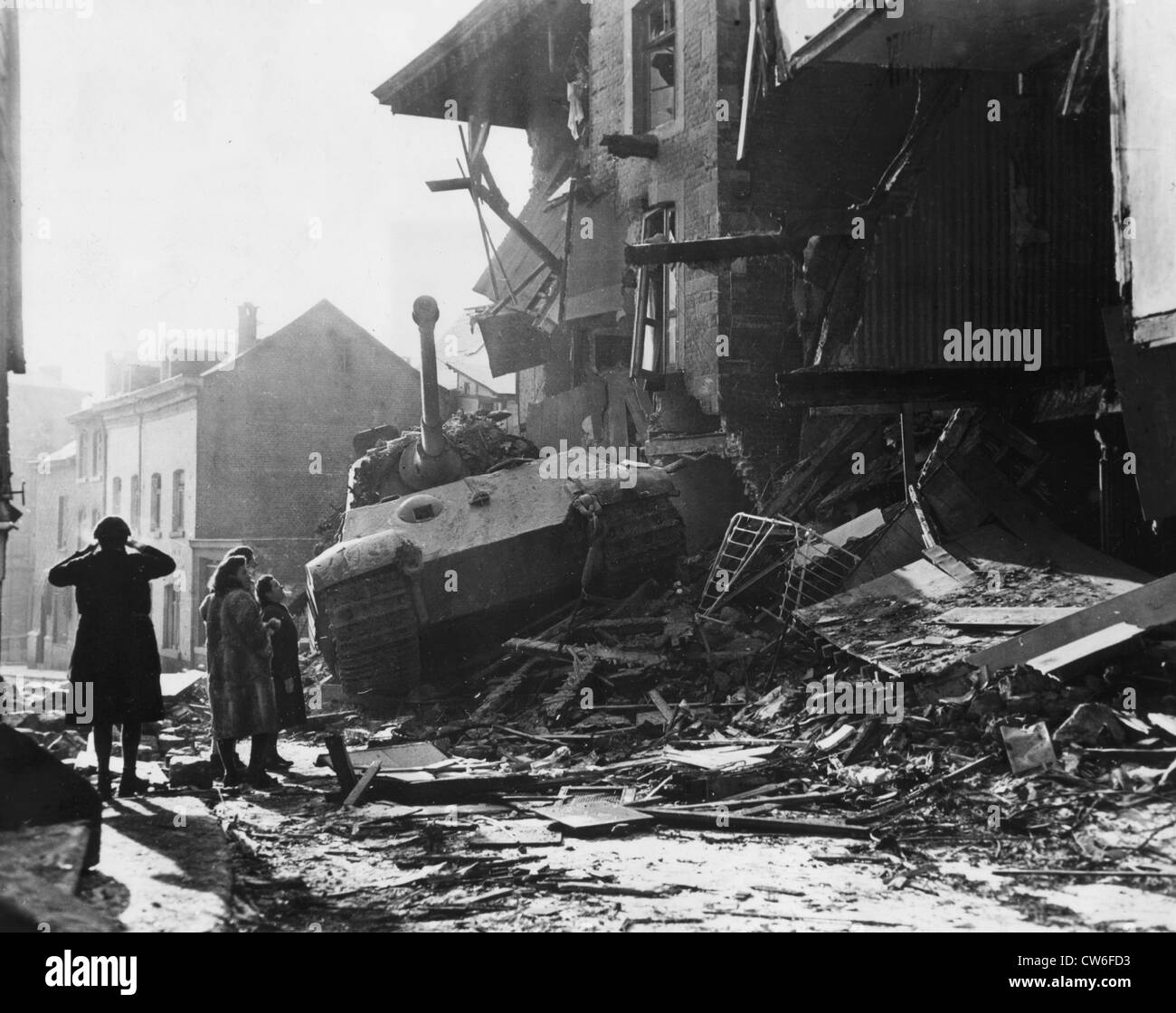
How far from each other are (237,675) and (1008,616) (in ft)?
17.7

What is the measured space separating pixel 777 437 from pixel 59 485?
102 ft

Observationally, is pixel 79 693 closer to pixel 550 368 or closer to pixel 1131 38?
pixel 1131 38

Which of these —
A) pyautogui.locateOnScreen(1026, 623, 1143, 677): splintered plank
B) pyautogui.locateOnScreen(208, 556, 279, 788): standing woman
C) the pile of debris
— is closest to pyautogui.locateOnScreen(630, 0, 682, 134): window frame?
the pile of debris

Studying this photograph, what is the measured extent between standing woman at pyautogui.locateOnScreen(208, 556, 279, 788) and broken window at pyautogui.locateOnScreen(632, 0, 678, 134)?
1035cm

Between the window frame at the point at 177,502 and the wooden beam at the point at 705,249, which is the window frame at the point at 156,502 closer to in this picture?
the window frame at the point at 177,502

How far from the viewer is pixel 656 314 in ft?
50.8

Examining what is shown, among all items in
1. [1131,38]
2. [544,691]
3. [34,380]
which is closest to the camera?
[1131,38]

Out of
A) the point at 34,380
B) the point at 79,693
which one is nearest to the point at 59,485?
the point at 34,380

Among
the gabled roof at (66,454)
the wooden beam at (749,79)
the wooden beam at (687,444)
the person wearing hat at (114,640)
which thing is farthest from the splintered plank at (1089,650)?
the gabled roof at (66,454)

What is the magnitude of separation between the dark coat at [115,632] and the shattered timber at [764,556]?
2.18 feet

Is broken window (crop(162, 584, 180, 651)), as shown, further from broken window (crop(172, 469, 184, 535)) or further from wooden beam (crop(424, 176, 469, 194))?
wooden beam (crop(424, 176, 469, 194))

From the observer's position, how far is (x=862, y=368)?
408 inches

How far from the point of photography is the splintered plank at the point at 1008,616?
7.45 metres
